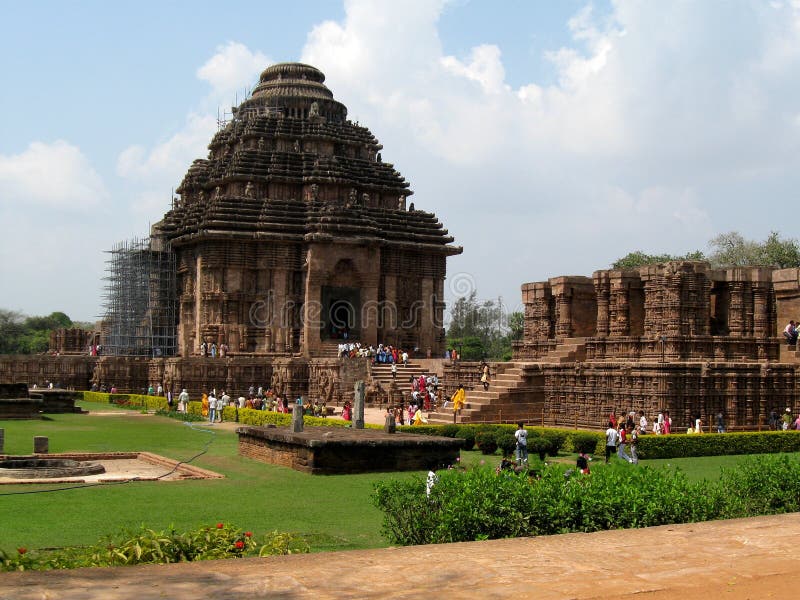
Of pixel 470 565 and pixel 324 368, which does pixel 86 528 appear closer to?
pixel 470 565

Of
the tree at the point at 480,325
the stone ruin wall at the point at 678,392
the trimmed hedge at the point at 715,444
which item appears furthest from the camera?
the tree at the point at 480,325

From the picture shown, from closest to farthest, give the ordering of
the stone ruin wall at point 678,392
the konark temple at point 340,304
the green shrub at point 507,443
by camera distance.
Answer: the green shrub at point 507,443
the stone ruin wall at point 678,392
the konark temple at point 340,304

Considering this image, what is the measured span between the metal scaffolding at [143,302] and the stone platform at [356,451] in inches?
1179

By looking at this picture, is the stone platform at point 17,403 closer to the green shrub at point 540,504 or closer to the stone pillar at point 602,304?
the stone pillar at point 602,304

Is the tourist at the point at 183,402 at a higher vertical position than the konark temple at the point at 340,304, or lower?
lower

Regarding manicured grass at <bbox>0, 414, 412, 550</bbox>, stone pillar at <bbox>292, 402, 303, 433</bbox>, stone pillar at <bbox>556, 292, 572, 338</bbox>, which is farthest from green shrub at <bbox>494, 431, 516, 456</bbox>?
stone pillar at <bbox>556, 292, 572, 338</bbox>

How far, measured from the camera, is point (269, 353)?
43438 millimetres

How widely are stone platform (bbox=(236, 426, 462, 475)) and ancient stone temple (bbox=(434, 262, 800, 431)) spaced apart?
9204 millimetres

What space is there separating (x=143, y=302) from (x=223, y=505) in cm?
3747

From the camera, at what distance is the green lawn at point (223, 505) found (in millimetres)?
11680

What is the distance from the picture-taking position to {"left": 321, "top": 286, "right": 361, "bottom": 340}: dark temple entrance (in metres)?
45.6

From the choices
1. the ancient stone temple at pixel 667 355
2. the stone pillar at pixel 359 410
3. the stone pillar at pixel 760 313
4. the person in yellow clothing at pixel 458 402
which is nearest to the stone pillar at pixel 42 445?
the stone pillar at pixel 359 410

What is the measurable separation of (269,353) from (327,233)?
6059 millimetres

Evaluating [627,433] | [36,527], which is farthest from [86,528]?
[627,433]
